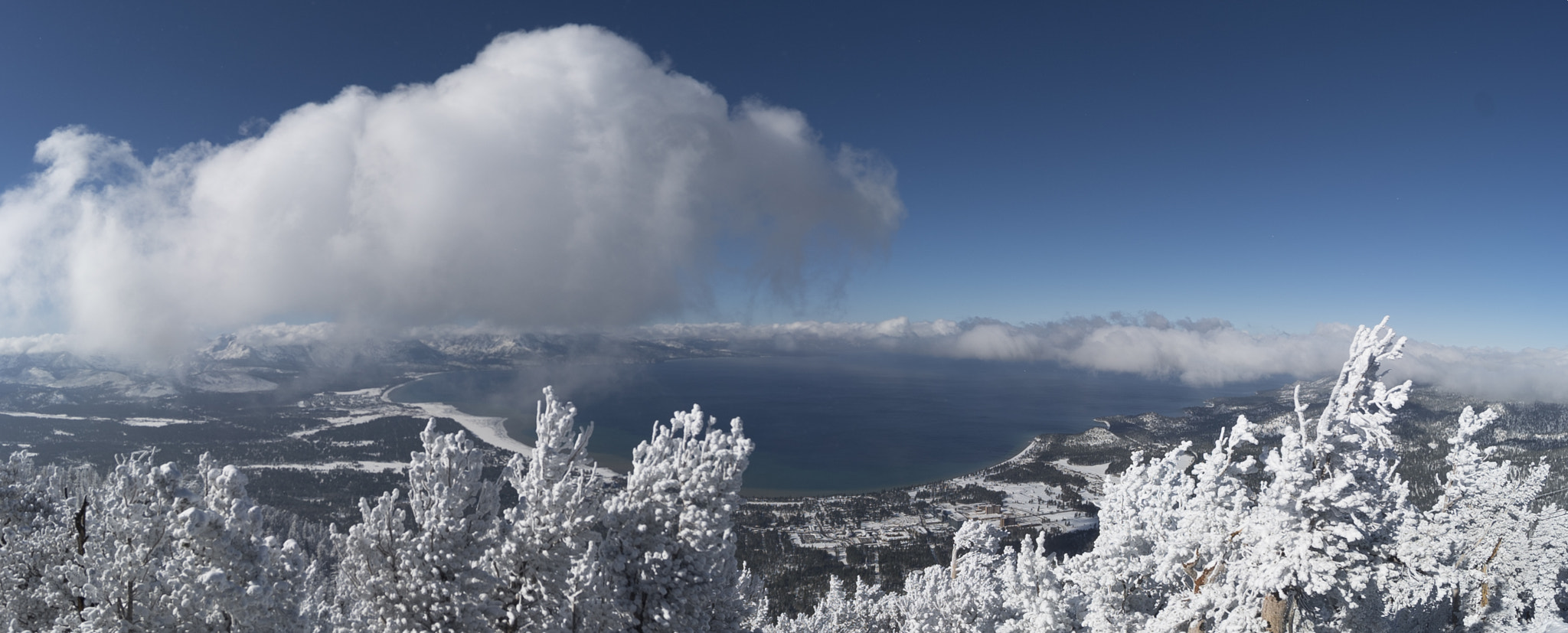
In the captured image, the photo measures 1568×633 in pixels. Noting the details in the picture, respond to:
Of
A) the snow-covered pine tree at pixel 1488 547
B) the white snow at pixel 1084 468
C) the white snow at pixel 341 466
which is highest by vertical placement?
the snow-covered pine tree at pixel 1488 547

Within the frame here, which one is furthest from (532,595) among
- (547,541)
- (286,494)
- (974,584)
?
(286,494)

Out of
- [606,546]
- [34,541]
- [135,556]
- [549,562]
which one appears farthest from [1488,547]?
[34,541]

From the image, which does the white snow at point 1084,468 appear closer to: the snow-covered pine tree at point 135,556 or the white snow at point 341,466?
the snow-covered pine tree at point 135,556

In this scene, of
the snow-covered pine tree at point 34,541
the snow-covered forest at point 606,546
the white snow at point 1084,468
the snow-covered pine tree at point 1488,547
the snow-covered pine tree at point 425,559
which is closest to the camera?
the snow-covered forest at point 606,546

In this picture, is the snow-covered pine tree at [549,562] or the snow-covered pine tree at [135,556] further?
the snow-covered pine tree at [549,562]

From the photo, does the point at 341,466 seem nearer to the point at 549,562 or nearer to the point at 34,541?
the point at 34,541

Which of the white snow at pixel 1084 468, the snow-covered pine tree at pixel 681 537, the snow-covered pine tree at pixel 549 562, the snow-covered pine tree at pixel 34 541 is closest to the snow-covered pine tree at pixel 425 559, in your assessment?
the snow-covered pine tree at pixel 549 562
